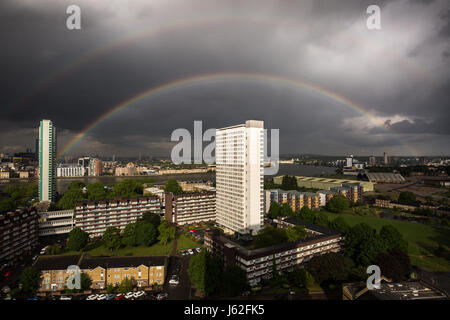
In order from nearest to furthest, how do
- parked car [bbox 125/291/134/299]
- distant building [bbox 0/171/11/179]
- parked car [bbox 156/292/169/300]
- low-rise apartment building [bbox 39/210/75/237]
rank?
1. parked car [bbox 156/292/169/300]
2. parked car [bbox 125/291/134/299]
3. low-rise apartment building [bbox 39/210/75/237]
4. distant building [bbox 0/171/11/179]

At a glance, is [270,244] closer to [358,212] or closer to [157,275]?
[157,275]

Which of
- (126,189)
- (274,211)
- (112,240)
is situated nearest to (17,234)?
(112,240)

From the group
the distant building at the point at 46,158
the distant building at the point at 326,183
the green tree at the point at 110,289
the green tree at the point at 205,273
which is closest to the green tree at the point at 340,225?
the green tree at the point at 205,273

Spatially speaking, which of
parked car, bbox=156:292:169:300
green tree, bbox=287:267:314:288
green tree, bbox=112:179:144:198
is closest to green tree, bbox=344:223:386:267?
green tree, bbox=287:267:314:288

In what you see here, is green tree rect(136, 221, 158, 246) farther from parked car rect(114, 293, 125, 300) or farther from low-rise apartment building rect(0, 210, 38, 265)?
low-rise apartment building rect(0, 210, 38, 265)

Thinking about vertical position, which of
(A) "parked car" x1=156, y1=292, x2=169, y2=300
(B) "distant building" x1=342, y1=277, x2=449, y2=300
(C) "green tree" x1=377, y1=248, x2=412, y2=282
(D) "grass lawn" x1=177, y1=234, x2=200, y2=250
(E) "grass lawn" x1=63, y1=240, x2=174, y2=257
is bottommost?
(A) "parked car" x1=156, y1=292, x2=169, y2=300
